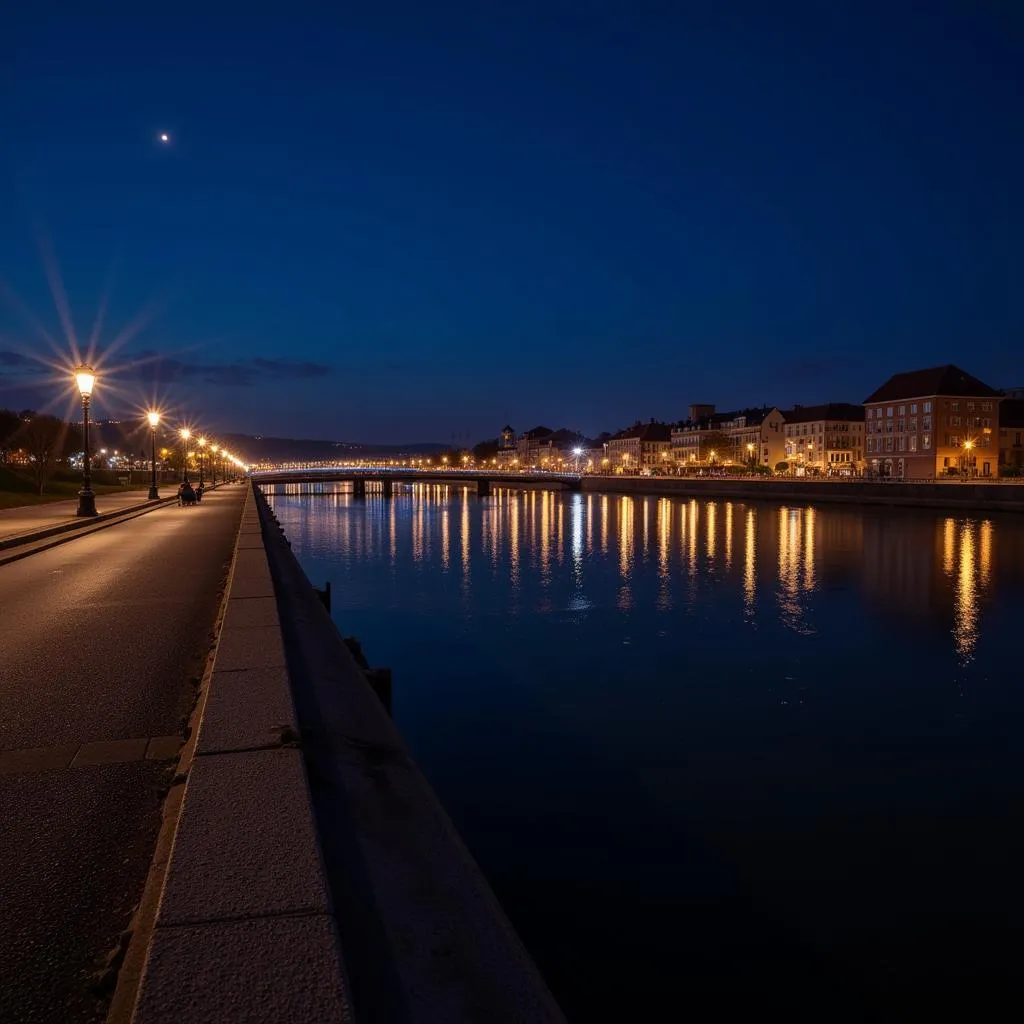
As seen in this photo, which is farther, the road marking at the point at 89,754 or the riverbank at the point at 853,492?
the riverbank at the point at 853,492

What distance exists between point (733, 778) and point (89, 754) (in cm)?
770

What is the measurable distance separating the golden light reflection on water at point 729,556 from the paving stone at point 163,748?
1666 centimetres

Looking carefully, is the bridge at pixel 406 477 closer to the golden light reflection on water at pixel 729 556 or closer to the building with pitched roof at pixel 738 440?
the golden light reflection on water at pixel 729 556

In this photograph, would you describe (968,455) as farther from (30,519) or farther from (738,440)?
(30,519)

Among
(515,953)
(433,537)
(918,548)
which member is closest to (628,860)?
(515,953)

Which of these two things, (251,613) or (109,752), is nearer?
(109,752)

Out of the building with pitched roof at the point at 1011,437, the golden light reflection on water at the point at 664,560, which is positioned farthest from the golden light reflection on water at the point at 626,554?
the building with pitched roof at the point at 1011,437

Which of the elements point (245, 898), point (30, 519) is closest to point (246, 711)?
point (245, 898)

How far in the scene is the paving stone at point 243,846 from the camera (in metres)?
2.97

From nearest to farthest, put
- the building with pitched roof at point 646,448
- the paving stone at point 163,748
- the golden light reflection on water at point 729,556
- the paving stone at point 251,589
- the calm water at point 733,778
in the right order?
the paving stone at point 163,748
the calm water at point 733,778
the paving stone at point 251,589
the golden light reflection on water at point 729,556
the building with pitched roof at point 646,448

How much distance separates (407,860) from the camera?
4.46 meters

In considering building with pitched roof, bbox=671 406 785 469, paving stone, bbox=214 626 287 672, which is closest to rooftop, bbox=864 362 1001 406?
building with pitched roof, bbox=671 406 785 469

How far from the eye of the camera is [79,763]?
5254mm

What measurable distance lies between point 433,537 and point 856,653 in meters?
33.7
